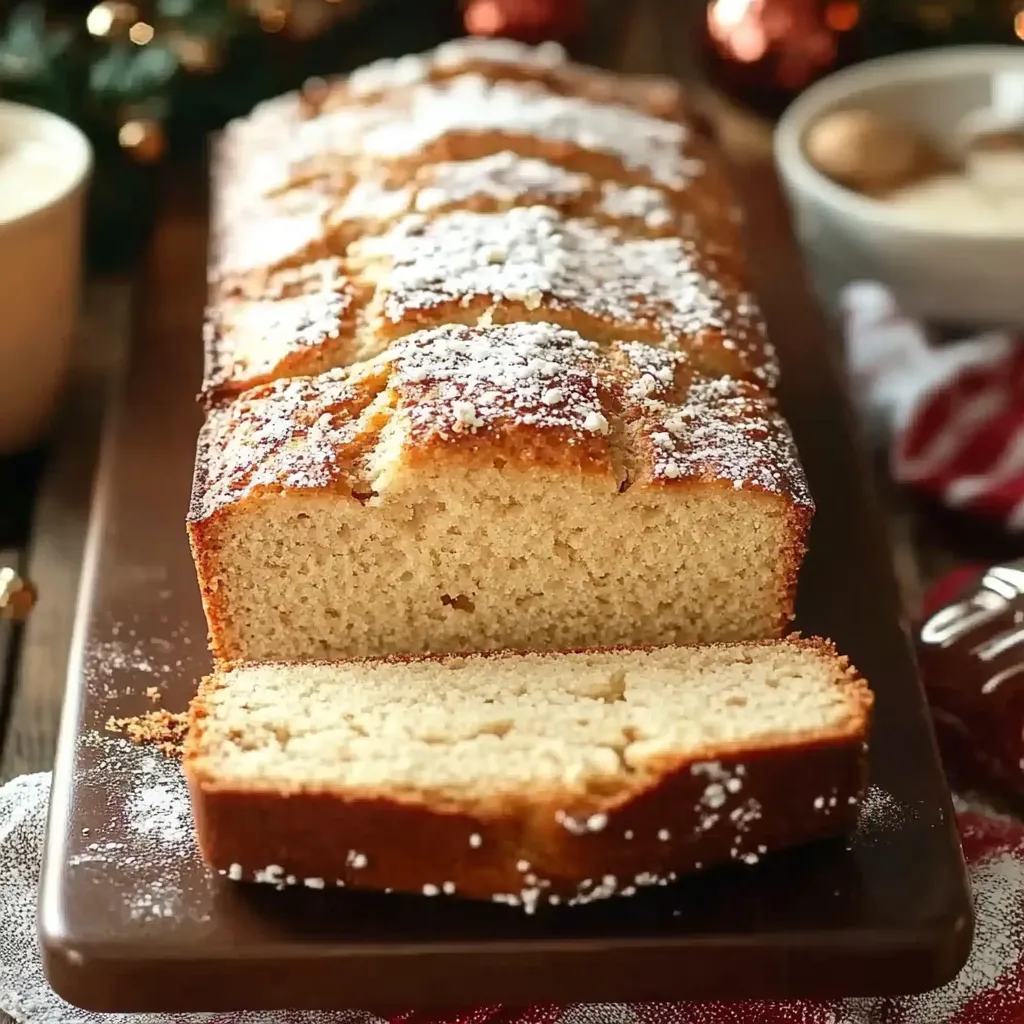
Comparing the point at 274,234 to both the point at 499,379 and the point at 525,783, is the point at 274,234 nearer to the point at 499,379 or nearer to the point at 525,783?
the point at 499,379

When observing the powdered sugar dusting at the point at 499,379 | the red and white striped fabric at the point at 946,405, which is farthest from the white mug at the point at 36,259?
the red and white striped fabric at the point at 946,405

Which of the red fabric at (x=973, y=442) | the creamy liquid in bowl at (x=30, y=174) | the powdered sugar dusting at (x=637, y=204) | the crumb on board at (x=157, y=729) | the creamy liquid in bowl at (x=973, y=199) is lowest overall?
the red fabric at (x=973, y=442)

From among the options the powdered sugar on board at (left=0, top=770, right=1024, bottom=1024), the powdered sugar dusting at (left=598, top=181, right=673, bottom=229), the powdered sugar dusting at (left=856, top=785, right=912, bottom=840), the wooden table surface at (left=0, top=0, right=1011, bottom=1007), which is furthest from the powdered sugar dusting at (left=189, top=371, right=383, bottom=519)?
the powdered sugar dusting at (left=856, top=785, right=912, bottom=840)

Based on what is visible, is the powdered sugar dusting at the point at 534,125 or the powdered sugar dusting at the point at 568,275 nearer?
the powdered sugar dusting at the point at 568,275

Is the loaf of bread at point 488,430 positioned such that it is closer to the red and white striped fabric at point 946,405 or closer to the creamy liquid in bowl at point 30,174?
the creamy liquid in bowl at point 30,174

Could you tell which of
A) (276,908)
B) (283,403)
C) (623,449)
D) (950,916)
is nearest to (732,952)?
(950,916)

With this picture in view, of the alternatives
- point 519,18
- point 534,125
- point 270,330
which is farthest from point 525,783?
point 519,18

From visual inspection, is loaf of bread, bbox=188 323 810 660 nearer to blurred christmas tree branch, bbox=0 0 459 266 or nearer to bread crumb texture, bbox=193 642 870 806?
bread crumb texture, bbox=193 642 870 806
